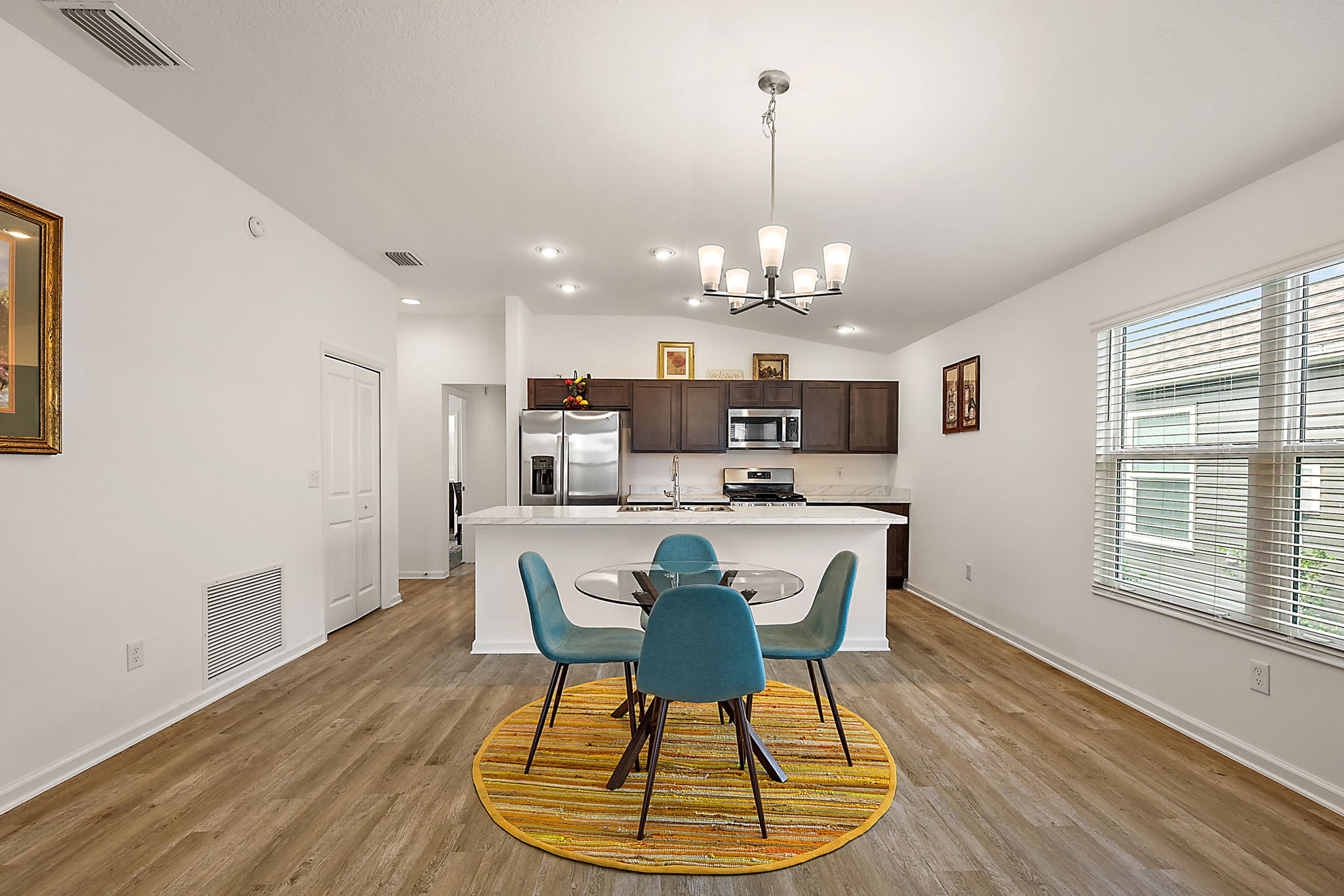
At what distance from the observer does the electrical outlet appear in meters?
2.55

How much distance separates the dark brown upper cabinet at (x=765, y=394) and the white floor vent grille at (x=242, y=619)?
4.12 metres

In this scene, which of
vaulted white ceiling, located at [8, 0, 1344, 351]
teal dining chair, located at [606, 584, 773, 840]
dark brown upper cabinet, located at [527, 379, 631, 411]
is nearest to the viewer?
vaulted white ceiling, located at [8, 0, 1344, 351]

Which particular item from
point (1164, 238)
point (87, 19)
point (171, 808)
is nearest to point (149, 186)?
point (87, 19)

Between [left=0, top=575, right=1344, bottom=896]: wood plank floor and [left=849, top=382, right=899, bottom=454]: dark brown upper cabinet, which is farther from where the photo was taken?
[left=849, top=382, right=899, bottom=454]: dark brown upper cabinet

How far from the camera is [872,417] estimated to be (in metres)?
6.47

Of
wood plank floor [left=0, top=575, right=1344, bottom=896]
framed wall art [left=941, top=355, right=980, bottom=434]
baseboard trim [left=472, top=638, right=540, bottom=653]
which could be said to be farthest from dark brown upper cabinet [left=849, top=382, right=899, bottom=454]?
baseboard trim [left=472, top=638, right=540, bottom=653]

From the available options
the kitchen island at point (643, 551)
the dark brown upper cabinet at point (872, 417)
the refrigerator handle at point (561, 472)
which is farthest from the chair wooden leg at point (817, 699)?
the dark brown upper cabinet at point (872, 417)

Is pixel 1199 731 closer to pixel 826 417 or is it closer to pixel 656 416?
pixel 826 417

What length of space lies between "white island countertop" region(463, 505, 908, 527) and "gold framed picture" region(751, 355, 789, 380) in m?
2.54

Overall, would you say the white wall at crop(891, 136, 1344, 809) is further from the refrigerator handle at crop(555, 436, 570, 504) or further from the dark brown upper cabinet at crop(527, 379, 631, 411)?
the refrigerator handle at crop(555, 436, 570, 504)

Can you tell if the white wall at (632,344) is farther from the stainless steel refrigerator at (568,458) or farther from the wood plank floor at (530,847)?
the wood plank floor at (530,847)

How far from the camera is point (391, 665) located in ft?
12.4

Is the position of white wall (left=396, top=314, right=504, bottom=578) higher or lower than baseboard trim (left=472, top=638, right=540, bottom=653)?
higher

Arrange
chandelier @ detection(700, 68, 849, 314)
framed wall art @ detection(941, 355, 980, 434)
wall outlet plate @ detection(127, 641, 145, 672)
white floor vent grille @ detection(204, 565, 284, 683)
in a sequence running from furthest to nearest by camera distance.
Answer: framed wall art @ detection(941, 355, 980, 434), white floor vent grille @ detection(204, 565, 284, 683), wall outlet plate @ detection(127, 641, 145, 672), chandelier @ detection(700, 68, 849, 314)
